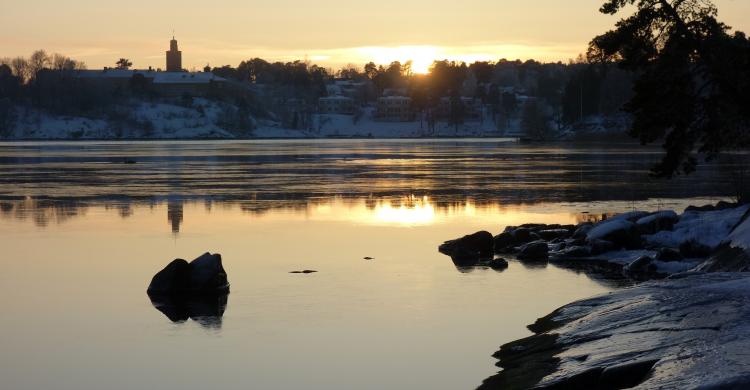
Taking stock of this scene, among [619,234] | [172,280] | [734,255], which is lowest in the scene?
[172,280]

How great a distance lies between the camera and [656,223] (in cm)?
3394

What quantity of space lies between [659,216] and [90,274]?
17.5 meters

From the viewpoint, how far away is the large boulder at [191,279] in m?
25.3

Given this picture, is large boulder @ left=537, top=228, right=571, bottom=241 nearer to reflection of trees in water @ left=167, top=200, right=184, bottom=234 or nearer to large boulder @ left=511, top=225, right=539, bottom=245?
large boulder @ left=511, top=225, right=539, bottom=245

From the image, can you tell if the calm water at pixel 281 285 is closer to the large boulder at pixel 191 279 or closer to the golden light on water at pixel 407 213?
the golden light on water at pixel 407 213

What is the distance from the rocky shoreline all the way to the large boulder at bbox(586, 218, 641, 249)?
0.83ft

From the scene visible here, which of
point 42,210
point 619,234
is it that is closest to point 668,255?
point 619,234

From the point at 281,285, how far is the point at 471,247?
7.77m

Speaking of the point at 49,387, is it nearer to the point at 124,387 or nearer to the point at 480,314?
the point at 124,387

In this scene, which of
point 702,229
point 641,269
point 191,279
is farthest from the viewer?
point 702,229

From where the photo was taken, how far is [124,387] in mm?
17172

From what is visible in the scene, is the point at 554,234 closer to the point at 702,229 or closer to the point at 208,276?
the point at 702,229

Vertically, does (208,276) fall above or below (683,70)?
below

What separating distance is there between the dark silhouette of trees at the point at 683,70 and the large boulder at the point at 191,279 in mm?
14055
